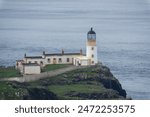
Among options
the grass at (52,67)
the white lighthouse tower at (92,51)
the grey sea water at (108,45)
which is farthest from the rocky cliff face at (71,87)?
the grey sea water at (108,45)

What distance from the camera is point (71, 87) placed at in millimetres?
19703

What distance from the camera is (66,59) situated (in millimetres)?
22938

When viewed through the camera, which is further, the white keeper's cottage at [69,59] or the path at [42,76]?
the white keeper's cottage at [69,59]

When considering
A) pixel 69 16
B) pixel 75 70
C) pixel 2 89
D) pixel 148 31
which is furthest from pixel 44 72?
pixel 69 16

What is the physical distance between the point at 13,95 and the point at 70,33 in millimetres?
Result: 37350

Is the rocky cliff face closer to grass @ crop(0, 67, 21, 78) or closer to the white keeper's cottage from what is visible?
the white keeper's cottage

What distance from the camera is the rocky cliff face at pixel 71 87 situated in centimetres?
1627

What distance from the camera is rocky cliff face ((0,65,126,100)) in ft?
53.4

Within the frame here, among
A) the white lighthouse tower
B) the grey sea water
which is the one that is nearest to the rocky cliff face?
the white lighthouse tower

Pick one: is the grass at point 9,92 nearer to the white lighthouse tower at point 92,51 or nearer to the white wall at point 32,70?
the white wall at point 32,70

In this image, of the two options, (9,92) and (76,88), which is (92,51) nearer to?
(76,88)

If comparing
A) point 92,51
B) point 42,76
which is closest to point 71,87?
point 42,76

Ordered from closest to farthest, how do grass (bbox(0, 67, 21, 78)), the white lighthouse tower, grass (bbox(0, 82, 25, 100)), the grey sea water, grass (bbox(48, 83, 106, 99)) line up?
grass (bbox(0, 82, 25, 100)), grass (bbox(48, 83, 106, 99)), grass (bbox(0, 67, 21, 78)), the white lighthouse tower, the grey sea water

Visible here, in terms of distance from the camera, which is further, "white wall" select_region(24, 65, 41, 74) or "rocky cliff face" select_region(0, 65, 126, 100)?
"white wall" select_region(24, 65, 41, 74)
